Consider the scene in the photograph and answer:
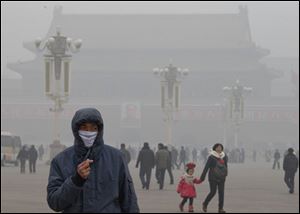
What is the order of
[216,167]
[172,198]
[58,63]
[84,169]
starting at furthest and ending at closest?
[58,63] → [172,198] → [216,167] → [84,169]

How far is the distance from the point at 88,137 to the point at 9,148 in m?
26.9

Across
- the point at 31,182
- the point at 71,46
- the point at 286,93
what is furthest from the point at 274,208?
the point at 286,93

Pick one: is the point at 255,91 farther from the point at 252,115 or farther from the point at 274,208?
the point at 274,208

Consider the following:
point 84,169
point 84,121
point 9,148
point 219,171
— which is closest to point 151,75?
point 9,148

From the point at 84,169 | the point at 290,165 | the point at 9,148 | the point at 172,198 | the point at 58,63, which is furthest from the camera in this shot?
the point at 9,148

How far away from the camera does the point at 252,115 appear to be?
5919 cm

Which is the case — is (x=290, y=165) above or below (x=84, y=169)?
below

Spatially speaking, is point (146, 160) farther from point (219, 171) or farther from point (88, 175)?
point (88, 175)

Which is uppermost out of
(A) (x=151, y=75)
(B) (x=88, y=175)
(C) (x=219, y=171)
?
(A) (x=151, y=75)

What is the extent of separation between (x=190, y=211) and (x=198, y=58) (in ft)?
185

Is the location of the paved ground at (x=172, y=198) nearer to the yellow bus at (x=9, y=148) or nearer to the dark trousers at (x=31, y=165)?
the dark trousers at (x=31, y=165)

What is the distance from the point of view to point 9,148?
1156 inches

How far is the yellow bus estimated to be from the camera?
28.5 metres

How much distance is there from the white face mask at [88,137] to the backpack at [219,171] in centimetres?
689
